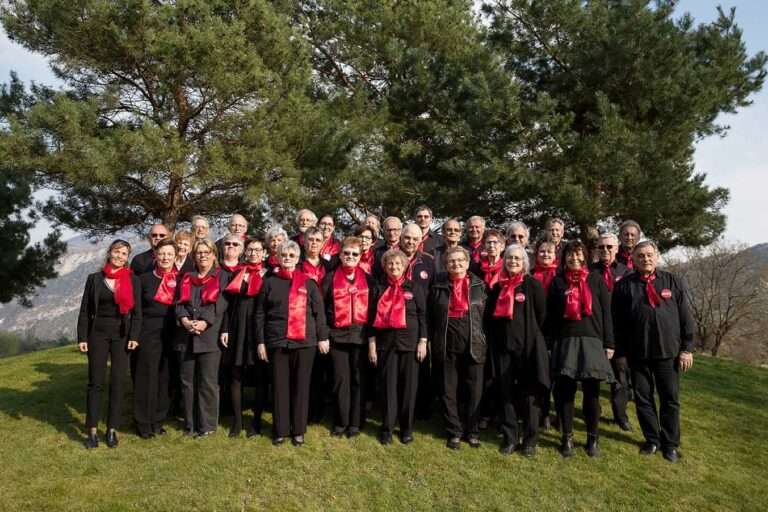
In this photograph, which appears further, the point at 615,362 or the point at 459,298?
the point at 615,362

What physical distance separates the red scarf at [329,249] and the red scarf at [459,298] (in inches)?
60.7

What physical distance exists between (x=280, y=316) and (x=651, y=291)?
344cm

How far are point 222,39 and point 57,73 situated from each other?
12.1 feet

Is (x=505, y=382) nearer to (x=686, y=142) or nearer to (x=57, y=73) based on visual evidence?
(x=686, y=142)

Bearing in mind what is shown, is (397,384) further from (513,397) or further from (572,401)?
(572,401)

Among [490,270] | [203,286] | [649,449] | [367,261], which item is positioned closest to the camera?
[649,449]

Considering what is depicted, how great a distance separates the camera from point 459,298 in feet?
15.9

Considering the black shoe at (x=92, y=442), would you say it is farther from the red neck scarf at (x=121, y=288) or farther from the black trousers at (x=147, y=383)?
the red neck scarf at (x=121, y=288)

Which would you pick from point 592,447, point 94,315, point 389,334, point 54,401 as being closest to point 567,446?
point 592,447

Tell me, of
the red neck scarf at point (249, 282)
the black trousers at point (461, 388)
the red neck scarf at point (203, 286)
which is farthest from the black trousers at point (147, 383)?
the black trousers at point (461, 388)

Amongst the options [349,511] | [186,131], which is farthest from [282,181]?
[349,511]

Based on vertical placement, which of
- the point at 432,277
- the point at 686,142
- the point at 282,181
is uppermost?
the point at 686,142

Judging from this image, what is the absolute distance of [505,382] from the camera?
479cm

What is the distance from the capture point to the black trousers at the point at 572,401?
4734 millimetres
